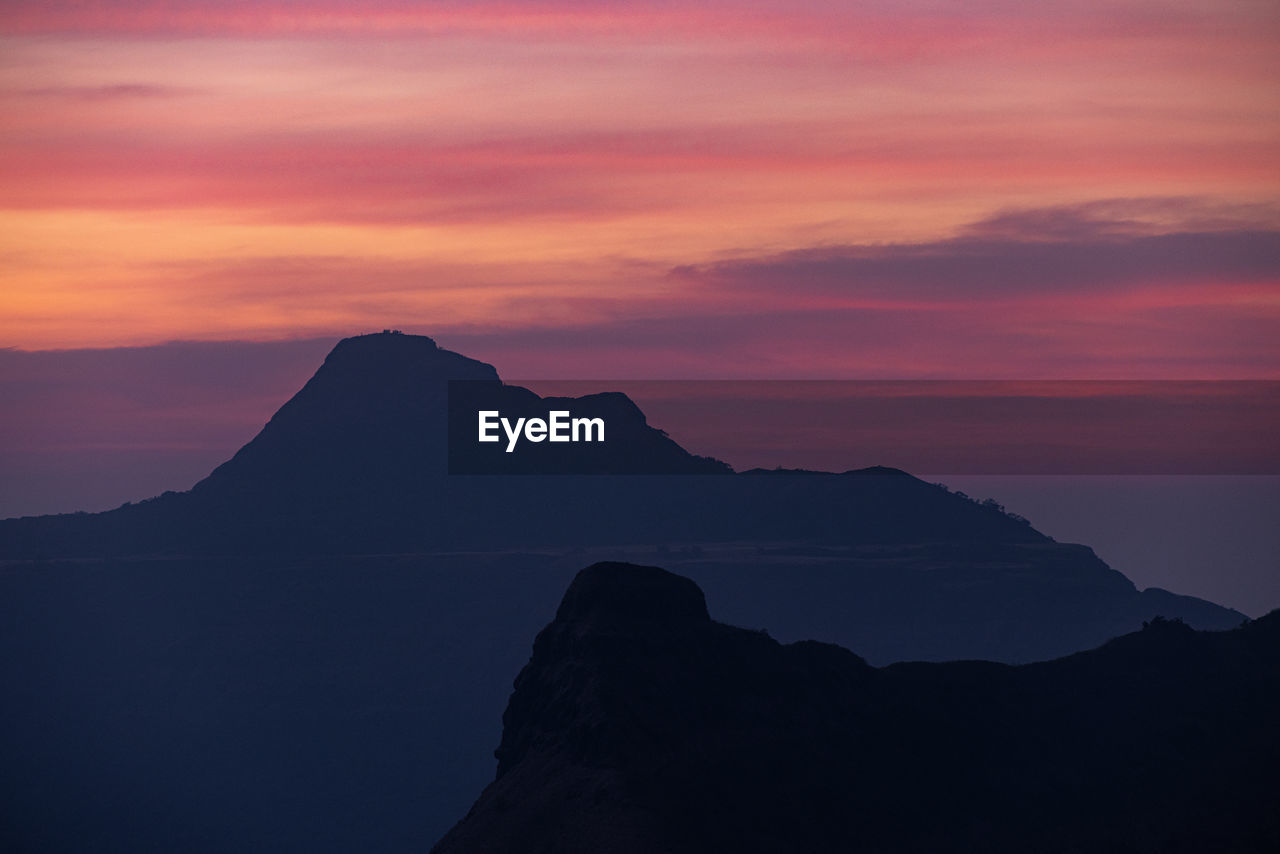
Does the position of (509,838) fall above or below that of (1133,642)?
below

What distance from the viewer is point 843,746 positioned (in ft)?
404

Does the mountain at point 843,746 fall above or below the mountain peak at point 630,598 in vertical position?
below

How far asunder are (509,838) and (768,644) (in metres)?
25.5

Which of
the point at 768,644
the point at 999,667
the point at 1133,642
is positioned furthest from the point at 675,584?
the point at 1133,642

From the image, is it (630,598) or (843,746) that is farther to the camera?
(630,598)

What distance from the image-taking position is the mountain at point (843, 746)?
115 meters

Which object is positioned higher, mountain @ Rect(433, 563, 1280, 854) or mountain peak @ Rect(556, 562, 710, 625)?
mountain peak @ Rect(556, 562, 710, 625)

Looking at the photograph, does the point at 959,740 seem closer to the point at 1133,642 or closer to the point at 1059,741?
the point at 1059,741

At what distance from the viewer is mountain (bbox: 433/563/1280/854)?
4528 inches

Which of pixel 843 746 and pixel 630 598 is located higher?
pixel 630 598

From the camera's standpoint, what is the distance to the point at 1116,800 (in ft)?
418

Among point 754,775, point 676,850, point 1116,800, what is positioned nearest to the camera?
point 676,850

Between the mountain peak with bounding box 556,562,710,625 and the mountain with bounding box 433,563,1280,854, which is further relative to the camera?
the mountain peak with bounding box 556,562,710,625

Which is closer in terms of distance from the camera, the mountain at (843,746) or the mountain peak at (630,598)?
the mountain at (843,746)
